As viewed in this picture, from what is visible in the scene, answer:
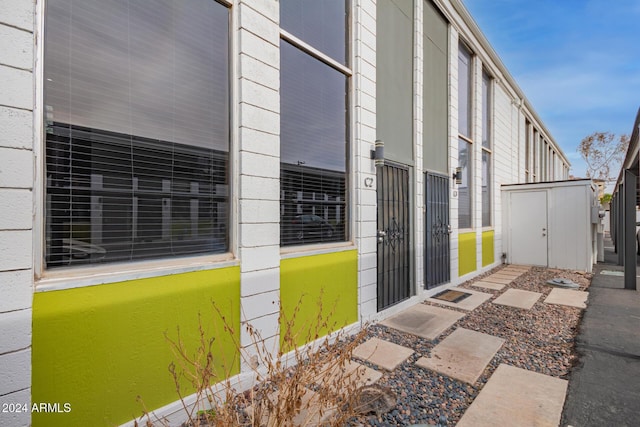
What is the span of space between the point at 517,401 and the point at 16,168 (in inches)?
141

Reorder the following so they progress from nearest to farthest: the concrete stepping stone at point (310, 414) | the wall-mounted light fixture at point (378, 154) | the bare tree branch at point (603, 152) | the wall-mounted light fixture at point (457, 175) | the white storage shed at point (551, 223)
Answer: the concrete stepping stone at point (310, 414)
the wall-mounted light fixture at point (378, 154)
the wall-mounted light fixture at point (457, 175)
the white storage shed at point (551, 223)
the bare tree branch at point (603, 152)

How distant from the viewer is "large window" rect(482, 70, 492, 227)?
7.58 m

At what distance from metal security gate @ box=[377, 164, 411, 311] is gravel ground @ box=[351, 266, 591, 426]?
0.68 meters

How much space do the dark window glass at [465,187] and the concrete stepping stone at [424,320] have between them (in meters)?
2.70

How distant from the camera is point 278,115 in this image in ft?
8.94

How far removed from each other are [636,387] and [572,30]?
559 inches

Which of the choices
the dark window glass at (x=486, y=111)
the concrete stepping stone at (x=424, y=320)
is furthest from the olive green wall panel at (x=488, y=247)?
the concrete stepping stone at (x=424, y=320)

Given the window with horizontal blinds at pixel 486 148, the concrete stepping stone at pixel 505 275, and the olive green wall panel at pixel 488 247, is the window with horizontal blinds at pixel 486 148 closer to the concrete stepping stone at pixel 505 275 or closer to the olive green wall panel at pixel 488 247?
the olive green wall panel at pixel 488 247

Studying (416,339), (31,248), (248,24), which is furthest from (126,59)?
(416,339)

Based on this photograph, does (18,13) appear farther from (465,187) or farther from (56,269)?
(465,187)

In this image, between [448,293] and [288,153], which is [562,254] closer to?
[448,293]

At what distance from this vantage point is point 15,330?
1459 mm

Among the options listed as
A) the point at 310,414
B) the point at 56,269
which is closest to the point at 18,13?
the point at 56,269

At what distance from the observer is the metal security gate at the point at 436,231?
512 cm
